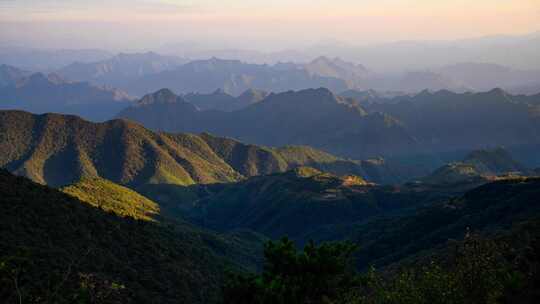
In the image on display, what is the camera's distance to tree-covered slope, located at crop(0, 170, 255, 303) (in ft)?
148

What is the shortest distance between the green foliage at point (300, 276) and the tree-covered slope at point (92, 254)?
11.2 meters

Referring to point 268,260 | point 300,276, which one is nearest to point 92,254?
point 268,260

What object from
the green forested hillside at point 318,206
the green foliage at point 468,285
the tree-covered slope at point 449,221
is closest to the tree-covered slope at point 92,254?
the green foliage at point 468,285

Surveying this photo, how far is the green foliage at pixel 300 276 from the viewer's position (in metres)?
34.0

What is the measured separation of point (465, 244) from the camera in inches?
911

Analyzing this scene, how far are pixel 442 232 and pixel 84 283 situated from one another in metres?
76.7

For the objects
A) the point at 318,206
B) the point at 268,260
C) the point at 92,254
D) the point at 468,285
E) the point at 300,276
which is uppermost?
the point at 468,285

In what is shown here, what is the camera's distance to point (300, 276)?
35531 mm

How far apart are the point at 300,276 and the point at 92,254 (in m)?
32.1

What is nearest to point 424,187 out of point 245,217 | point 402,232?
point 245,217

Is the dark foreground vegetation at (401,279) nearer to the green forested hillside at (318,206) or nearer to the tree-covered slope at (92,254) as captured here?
the tree-covered slope at (92,254)

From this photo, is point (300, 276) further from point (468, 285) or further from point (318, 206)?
point (318, 206)

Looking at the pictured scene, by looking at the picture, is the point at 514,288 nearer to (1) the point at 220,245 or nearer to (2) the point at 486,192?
(1) the point at 220,245

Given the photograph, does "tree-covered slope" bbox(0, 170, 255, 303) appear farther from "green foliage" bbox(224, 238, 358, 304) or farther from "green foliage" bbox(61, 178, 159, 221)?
"green foliage" bbox(61, 178, 159, 221)
